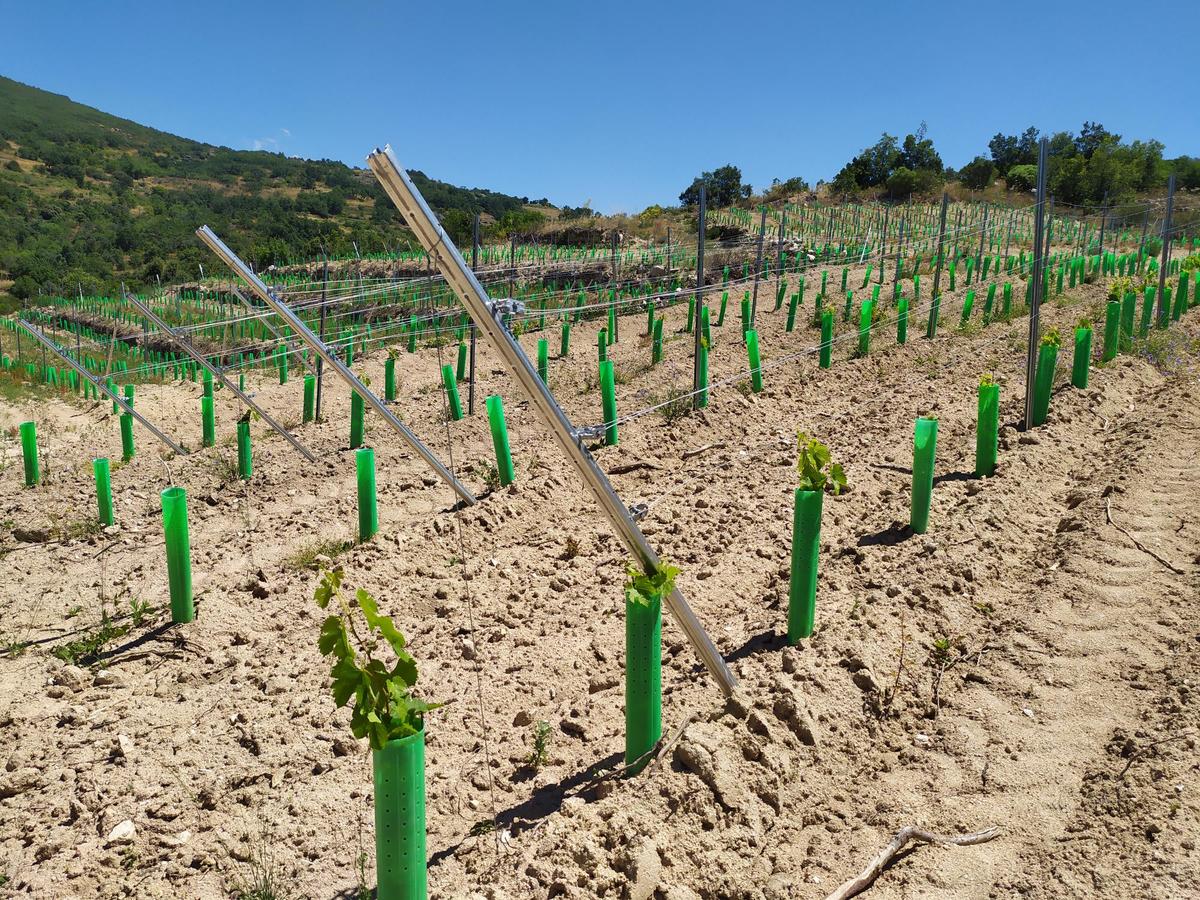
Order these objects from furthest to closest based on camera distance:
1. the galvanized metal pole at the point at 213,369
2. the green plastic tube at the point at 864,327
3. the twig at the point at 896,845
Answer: the green plastic tube at the point at 864,327, the galvanized metal pole at the point at 213,369, the twig at the point at 896,845

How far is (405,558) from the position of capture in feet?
17.6

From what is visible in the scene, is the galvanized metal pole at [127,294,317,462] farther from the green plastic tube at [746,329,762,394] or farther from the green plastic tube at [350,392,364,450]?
the green plastic tube at [746,329,762,394]

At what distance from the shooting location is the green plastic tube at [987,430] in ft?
16.3

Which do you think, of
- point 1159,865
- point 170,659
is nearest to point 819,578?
point 1159,865

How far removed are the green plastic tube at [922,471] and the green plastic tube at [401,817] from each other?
315 centimetres

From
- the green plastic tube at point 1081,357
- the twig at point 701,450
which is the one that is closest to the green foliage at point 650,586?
the twig at point 701,450

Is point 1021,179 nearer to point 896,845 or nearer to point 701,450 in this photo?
point 701,450

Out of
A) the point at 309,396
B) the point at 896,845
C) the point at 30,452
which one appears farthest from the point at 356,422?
the point at 896,845

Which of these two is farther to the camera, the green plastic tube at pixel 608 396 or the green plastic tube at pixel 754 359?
the green plastic tube at pixel 754 359

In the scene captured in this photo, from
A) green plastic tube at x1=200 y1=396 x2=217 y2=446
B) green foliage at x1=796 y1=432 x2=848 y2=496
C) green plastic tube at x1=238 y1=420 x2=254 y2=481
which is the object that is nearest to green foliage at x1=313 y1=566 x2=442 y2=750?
green foliage at x1=796 y1=432 x2=848 y2=496

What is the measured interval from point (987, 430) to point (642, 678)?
11.1 feet

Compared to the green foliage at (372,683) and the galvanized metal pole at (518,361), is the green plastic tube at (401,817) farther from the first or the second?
the galvanized metal pole at (518,361)

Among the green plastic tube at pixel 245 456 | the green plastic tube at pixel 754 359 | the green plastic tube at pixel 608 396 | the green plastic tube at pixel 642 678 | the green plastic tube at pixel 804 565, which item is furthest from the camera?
the green plastic tube at pixel 754 359

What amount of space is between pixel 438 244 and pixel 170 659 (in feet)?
11.5
